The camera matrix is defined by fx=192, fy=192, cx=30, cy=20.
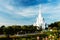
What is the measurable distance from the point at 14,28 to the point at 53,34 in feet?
51.5

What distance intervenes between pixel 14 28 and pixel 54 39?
56.9ft

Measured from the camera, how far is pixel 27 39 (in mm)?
19094

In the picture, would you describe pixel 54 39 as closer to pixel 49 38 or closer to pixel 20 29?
pixel 49 38

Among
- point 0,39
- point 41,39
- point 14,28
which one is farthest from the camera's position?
point 14,28

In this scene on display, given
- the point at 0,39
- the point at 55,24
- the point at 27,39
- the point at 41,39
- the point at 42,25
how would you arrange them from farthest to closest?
the point at 42,25 < the point at 55,24 < the point at 41,39 < the point at 27,39 < the point at 0,39

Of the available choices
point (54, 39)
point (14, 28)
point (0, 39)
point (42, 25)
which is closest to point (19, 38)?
point (0, 39)

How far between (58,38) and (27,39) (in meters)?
3.46

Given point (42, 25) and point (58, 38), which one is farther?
point (42, 25)

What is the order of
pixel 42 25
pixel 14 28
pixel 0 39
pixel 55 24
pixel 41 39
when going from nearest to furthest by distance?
pixel 0 39 < pixel 41 39 < pixel 14 28 < pixel 55 24 < pixel 42 25

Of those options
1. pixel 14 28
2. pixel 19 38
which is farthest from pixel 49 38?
pixel 14 28

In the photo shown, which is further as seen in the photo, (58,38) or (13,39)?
(58,38)

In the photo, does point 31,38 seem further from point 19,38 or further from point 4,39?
point 4,39

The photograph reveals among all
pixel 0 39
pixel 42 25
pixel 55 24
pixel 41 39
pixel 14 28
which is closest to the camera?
pixel 0 39

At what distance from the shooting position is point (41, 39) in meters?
20.7
